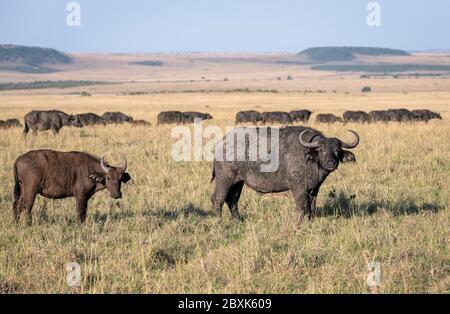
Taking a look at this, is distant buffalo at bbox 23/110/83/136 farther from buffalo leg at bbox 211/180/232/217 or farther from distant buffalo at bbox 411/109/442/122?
distant buffalo at bbox 411/109/442/122

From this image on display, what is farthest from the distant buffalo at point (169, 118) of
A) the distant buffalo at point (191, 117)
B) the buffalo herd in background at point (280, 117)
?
the distant buffalo at point (191, 117)

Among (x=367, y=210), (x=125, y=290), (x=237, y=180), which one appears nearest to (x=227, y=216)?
(x=237, y=180)

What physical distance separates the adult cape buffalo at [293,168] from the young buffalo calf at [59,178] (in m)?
1.58

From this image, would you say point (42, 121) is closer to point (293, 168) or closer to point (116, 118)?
point (116, 118)

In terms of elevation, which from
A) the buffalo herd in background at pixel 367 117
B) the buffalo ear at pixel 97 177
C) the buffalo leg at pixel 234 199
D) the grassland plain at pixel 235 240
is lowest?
the grassland plain at pixel 235 240

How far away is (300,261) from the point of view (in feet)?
22.9

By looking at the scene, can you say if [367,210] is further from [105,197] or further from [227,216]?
[105,197]

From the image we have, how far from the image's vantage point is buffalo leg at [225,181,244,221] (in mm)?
9656

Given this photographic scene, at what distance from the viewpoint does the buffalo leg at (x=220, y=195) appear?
31.4ft

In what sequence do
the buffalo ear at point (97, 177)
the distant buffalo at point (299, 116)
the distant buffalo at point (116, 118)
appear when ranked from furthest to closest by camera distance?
the distant buffalo at point (299, 116) < the distant buffalo at point (116, 118) < the buffalo ear at point (97, 177)

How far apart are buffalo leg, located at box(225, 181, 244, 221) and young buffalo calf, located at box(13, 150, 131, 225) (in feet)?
5.62

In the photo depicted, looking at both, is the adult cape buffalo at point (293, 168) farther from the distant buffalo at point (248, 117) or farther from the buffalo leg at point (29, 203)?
the distant buffalo at point (248, 117)

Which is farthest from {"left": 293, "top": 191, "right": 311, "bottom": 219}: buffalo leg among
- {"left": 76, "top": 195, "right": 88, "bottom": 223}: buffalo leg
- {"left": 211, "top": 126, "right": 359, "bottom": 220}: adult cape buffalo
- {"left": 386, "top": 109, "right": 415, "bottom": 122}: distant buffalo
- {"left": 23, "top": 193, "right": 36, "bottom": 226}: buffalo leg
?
{"left": 386, "top": 109, "right": 415, "bottom": 122}: distant buffalo
